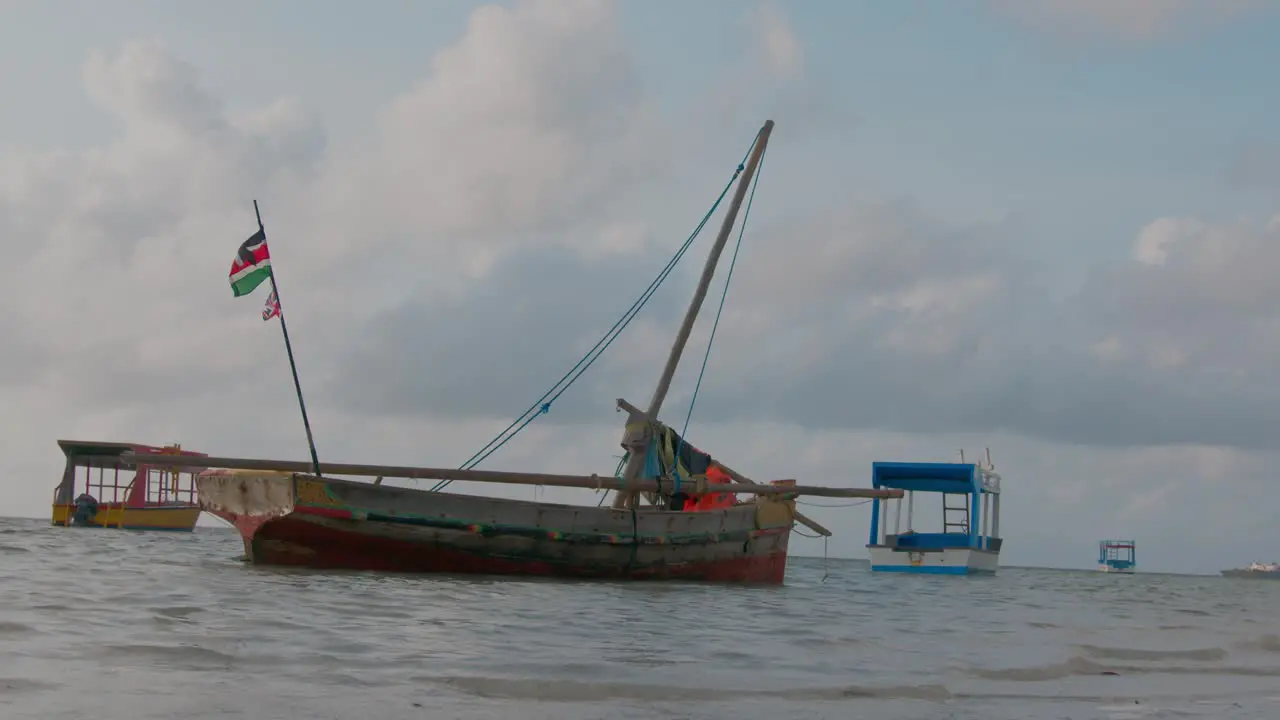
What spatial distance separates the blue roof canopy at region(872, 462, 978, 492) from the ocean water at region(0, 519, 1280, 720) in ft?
86.0

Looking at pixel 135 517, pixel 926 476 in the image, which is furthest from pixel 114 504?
pixel 926 476

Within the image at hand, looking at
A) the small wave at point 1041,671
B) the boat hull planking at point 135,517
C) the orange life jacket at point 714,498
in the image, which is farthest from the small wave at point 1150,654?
the boat hull planking at point 135,517

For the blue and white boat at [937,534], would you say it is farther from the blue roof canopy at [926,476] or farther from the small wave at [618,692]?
the small wave at [618,692]

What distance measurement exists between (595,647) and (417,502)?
10.1m

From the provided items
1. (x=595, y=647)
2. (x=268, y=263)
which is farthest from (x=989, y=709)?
(x=268, y=263)

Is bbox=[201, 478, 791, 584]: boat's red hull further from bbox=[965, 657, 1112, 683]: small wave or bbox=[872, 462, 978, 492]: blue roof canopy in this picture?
bbox=[872, 462, 978, 492]: blue roof canopy

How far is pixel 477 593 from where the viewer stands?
17453 millimetres

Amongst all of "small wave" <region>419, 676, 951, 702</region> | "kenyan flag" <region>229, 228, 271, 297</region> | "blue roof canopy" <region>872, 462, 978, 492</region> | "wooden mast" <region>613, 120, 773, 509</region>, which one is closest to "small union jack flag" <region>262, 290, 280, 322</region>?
"kenyan flag" <region>229, 228, 271, 297</region>

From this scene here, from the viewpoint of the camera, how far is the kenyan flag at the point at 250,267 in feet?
66.9

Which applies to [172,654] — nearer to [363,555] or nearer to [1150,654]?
[1150,654]

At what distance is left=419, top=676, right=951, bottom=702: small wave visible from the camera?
9000 millimetres

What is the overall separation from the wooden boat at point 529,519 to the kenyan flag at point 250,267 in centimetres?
304

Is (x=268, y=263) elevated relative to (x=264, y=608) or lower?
elevated

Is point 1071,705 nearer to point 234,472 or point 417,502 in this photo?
point 417,502
